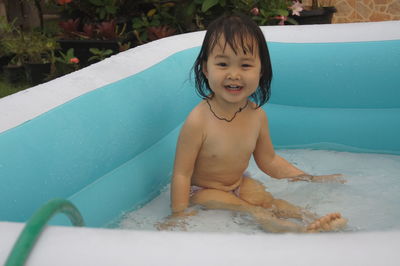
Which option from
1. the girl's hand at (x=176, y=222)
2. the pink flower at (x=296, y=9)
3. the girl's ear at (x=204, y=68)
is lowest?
the girl's hand at (x=176, y=222)

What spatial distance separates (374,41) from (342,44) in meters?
0.16

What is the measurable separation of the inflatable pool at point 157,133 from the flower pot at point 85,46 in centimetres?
199

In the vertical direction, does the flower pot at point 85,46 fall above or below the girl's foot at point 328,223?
below

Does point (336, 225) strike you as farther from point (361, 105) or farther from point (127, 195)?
point (361, 105)

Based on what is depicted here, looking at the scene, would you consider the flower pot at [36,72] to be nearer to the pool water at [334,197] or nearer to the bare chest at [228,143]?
the pool water at [334,197]

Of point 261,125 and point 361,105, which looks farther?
point 361,105

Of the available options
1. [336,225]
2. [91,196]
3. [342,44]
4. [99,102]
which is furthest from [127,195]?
[342,44]

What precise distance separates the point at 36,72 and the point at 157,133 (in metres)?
2.34

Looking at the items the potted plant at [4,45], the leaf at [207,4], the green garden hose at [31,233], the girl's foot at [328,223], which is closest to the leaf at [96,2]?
the potted plant at [4,45]

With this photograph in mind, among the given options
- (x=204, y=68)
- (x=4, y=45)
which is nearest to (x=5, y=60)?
(x=4, y=45)

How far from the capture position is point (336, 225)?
5.48 feet

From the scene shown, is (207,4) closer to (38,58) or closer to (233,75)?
(38,58)

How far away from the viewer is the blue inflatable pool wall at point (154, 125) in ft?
5.85

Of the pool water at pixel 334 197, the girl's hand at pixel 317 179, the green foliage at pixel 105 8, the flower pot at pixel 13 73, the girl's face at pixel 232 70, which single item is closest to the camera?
the girl's face at pixel 232 70
